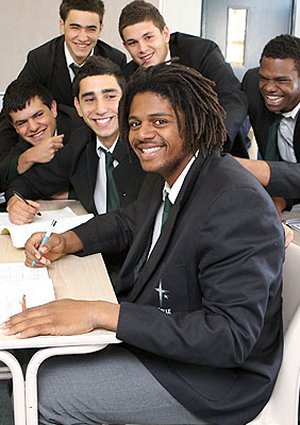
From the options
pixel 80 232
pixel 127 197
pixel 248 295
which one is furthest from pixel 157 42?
Result: pixel 248 295

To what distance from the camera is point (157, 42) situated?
300cm

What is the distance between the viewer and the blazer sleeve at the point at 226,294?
1344mm

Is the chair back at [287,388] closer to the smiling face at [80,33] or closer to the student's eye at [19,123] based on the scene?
the student's eye at [19,123]

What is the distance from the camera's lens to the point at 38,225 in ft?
7.06

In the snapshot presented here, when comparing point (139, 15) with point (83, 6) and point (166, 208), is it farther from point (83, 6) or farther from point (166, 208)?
point (166, 208)

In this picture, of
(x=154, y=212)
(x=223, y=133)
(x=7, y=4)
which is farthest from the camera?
(x=7, y=4)

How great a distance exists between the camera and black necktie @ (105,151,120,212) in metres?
2.42

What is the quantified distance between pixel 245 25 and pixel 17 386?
5377mm

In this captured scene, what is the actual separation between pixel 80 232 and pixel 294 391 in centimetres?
81

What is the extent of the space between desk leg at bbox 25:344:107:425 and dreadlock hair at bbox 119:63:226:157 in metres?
0.53

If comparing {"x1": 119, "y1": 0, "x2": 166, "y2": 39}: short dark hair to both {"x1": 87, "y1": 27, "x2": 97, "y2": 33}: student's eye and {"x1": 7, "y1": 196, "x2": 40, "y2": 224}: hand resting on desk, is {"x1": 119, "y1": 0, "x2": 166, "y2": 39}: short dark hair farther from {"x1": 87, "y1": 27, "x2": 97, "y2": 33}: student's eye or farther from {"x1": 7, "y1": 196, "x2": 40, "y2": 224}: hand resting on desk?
{"x1": 7, "y1": 196, "x2": 40, "y2": 224}: hand resting on desk

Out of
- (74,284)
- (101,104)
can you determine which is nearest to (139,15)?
(101,104)

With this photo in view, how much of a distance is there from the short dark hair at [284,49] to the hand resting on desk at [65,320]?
1575 millimetres

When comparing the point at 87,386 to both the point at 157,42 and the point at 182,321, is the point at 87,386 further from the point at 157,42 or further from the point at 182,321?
the point at 157,42
